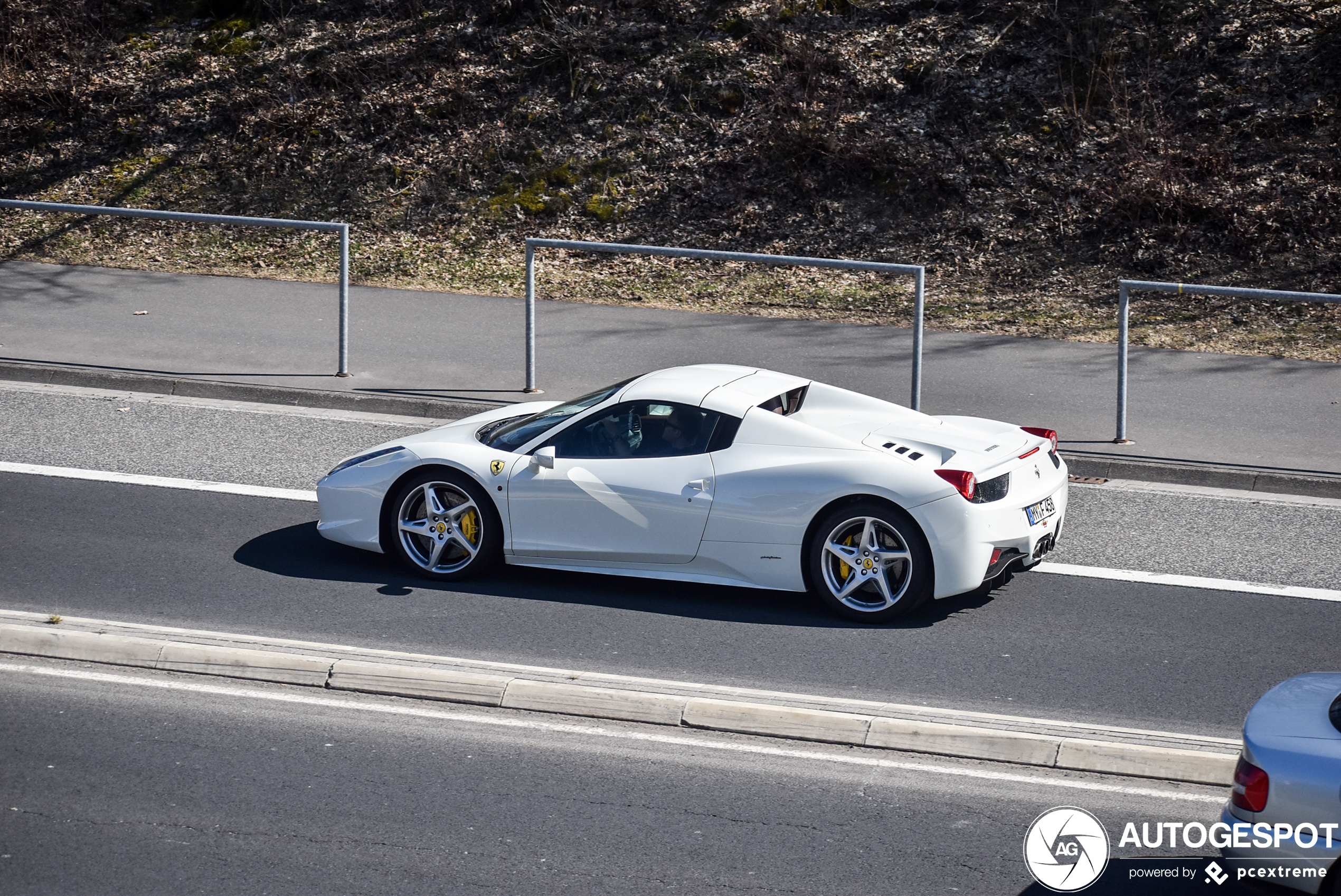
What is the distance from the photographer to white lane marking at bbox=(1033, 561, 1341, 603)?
848cm

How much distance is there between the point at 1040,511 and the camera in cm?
802

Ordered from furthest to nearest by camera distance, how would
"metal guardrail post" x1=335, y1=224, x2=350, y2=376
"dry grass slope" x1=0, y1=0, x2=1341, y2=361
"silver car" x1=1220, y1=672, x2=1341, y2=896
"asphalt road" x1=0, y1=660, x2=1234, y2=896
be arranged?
"dry grass slope" x1=0, y1=0, x2=1341, y2=361 < "metal guardrail post" x1=335, y1=224, x2=350, y2=376 < "asphalt road" x1=0, y1=660, x2=1234, y2=896 < "silver car" x1=1220, y1=672, x2=1341, y2=896

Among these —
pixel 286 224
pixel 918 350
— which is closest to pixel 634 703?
pixel 918 350

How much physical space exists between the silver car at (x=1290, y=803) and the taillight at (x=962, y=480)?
314cm

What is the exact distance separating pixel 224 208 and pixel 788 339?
961 centimetres

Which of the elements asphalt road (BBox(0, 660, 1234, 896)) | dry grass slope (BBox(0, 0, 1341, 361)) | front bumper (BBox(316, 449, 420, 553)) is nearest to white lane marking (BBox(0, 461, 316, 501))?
front bumper (BBox(316, 449, 420, 553))

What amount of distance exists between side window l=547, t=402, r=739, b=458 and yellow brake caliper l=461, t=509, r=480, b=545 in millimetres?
621

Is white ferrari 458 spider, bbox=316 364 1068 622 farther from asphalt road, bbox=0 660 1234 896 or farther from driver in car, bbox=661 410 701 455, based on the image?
asphalt road, bbox=0 660 1234 896

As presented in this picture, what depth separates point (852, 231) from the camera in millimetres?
18453

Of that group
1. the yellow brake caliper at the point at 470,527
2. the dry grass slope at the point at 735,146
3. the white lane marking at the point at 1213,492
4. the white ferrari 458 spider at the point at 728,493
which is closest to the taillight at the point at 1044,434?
the white ferrari 458 spider at the point at 728,493

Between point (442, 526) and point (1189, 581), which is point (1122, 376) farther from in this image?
point (442, 526)

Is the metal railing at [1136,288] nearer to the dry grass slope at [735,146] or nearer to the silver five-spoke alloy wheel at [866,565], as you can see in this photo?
the dry grass slope at [735,146]

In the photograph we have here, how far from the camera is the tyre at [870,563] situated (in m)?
7.64

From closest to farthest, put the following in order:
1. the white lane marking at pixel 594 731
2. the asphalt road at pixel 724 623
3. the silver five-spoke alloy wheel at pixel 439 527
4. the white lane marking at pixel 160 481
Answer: the white lane marking at pixel 594 731 → the asphalt road at pixel 724 623 → the silver five-spoke alloy wheel at pixel 439 527 → the white lane marking at pixel 160 481
